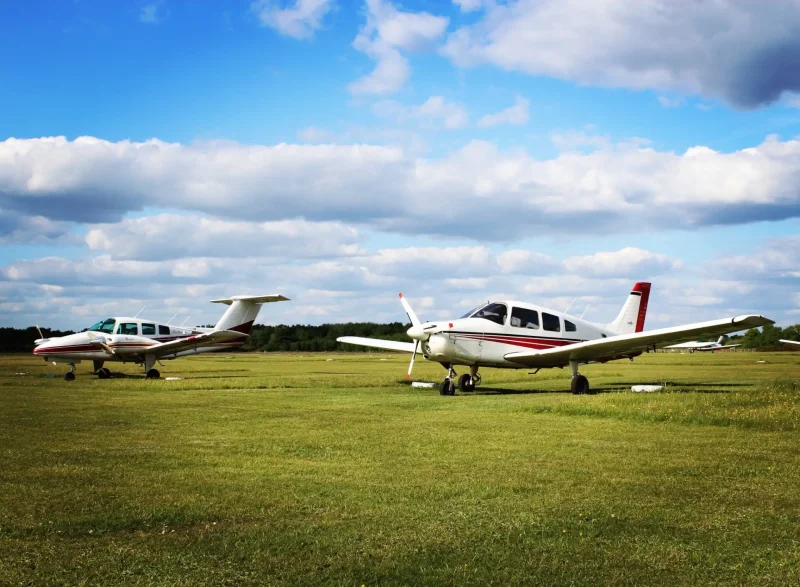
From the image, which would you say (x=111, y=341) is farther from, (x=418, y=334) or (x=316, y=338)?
(x=316, y=338)

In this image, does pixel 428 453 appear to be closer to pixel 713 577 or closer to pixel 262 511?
pixel 262 511

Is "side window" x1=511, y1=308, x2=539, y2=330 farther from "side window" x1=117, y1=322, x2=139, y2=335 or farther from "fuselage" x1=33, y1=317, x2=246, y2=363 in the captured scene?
"side window" x1=117, y1=322, x2=139, y2=335

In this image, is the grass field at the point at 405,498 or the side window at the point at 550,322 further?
the side window at the point at 550,322

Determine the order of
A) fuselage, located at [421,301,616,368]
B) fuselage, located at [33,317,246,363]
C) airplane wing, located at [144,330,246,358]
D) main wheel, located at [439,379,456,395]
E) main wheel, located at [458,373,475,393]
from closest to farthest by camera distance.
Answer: main wheel, located at [439,379,456,395] → fuselage, located at [421,301,616,368] → main wheel, located at [458,373,475,393] → fuselage, located at [33,317,246,363] → airplane wing, located at [144,330,246,358]

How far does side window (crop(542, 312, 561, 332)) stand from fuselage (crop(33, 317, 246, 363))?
1896 cm

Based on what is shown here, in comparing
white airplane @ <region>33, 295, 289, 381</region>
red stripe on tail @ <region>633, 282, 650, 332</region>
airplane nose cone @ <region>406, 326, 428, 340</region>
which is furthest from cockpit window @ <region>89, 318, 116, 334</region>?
red stripe on tail @ <region>633, 282, 650, 332</region>

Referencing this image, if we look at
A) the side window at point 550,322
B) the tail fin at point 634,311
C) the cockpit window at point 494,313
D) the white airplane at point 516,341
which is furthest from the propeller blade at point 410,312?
the tail fin at point 634,311

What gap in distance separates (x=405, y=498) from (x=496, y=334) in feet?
49.5

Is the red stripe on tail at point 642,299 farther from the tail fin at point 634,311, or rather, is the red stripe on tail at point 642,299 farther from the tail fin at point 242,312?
the tail fin at point 242,312

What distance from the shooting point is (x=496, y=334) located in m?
21.2

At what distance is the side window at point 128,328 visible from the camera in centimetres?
3184

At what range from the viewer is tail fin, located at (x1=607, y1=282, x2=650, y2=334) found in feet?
84.1

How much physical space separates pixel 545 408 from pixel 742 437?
14.5ft

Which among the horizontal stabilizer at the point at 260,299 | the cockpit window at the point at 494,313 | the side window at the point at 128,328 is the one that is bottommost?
the side window at the point at 128,328
